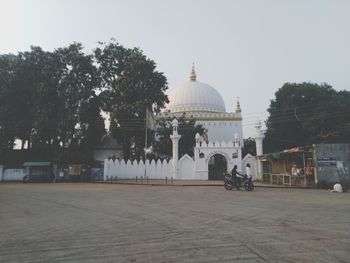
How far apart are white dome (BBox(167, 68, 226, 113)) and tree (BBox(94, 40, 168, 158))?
29.7 ft

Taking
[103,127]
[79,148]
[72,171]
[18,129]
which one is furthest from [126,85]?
[18,129]

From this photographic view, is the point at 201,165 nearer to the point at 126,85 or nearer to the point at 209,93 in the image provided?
the point at 126,85

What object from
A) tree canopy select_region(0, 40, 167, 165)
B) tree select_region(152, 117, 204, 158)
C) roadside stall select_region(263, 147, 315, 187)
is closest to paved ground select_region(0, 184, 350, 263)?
roadside stall select_region(263, 147, 315, 187)

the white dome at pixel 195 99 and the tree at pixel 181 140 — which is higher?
the white dome at pixel 195 99

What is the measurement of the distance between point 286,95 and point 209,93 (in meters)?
11.1

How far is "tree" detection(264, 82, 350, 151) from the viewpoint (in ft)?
119

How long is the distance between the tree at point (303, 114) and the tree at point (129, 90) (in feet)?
59.9

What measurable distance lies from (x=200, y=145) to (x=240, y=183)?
1037 cm

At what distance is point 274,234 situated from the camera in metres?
5.68

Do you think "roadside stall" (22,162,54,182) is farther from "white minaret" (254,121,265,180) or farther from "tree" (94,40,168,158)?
"white minaret" (254,121,265,180)

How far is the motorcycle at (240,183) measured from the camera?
16234mm

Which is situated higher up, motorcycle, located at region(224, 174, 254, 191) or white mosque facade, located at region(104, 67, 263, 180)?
white mosque facade, located at region(104, 67, 263, 180)

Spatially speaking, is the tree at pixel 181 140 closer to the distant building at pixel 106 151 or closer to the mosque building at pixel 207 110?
the mosque building at pixel 207 110

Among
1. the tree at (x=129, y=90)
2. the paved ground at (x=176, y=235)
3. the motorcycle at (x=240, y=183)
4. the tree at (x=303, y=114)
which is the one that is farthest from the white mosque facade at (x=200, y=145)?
the paved ground at (x=176, y=235)
